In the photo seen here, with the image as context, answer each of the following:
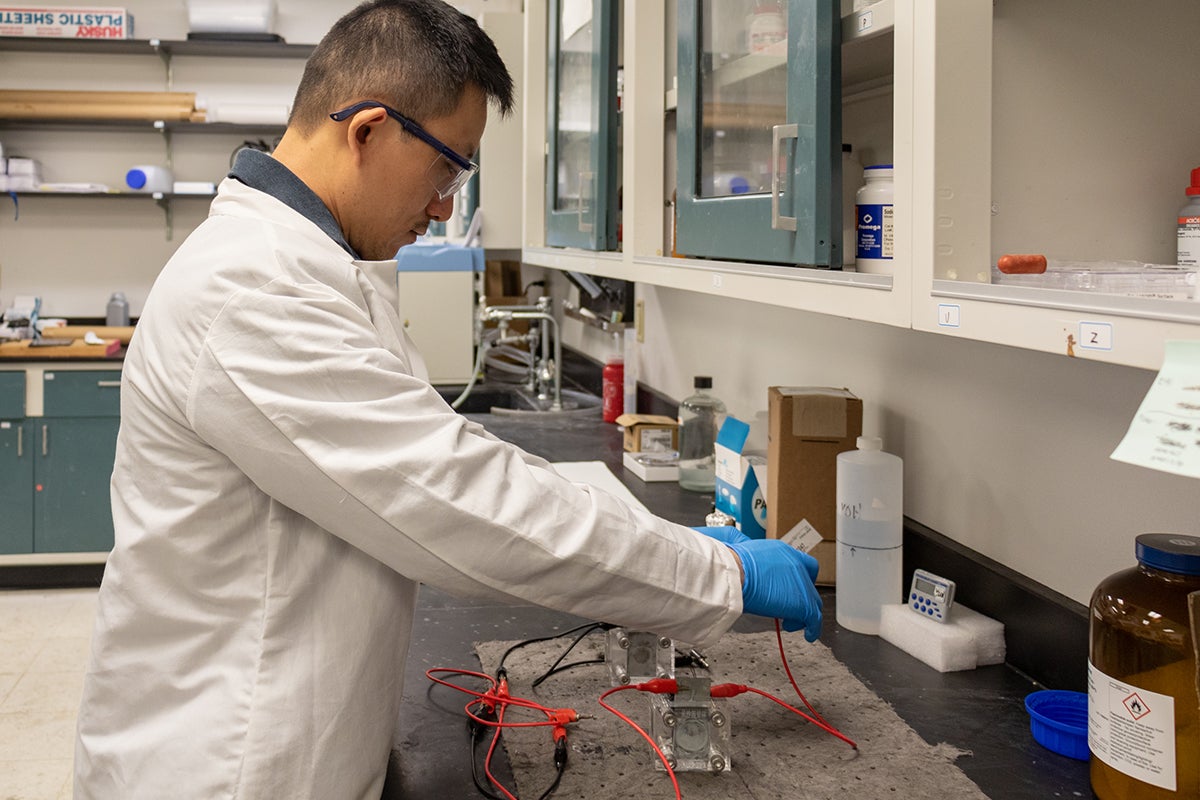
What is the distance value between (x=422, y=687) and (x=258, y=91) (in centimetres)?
507

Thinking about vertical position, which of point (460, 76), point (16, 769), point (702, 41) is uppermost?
point (702, 41)

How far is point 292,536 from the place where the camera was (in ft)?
3.28

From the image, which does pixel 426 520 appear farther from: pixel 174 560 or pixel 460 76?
pixel 460 76

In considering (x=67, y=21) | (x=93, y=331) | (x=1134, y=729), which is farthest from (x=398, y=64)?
(x=67, y=21)

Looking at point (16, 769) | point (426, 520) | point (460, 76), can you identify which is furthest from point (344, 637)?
point (16, 769)

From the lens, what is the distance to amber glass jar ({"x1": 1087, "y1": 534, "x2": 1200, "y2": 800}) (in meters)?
0.92

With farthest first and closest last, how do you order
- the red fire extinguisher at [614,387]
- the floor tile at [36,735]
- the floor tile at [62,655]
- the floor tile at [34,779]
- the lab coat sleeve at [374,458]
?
the floor tile at [62,655], the red fire extinguisher at [614,387], the floor tile at [36,735], the floor tile at [34,779], the lab coat sleeve at [374,458]

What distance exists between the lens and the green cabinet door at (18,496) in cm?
439

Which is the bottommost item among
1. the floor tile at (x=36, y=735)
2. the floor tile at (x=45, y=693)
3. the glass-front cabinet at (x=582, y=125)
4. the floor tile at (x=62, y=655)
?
the floor tile at (x=36, y=735)

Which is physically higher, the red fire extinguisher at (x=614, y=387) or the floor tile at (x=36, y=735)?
the red fire extinguisher at (x=614, y=387)

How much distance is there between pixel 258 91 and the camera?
5680 millimetres

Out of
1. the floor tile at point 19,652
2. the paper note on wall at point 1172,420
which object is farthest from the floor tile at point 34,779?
the paper note on wall at point 1172,420

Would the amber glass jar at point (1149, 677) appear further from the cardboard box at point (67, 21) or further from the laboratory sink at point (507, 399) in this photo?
the cardboard box at point (67, 21)

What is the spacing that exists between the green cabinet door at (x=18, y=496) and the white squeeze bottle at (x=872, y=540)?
4003 mm
